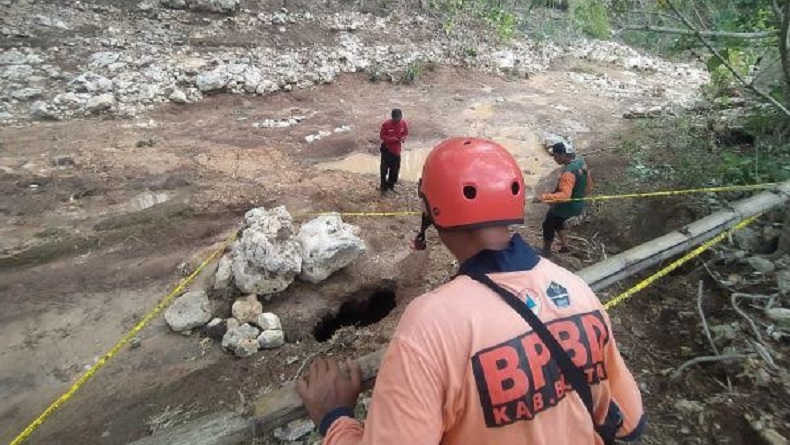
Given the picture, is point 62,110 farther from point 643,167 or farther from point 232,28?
point 643,167

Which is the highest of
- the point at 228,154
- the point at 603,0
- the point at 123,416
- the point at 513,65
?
the point at 603,0

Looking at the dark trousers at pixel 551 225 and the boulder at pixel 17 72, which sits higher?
the boulder at pixel 17 72

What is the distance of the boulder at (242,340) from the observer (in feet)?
13.3

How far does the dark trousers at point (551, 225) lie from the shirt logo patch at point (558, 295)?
13.5 ft

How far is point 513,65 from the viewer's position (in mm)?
13117

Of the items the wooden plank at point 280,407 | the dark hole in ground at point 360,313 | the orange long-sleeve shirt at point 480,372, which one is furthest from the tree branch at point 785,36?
the dark hole in ground at point 360,313

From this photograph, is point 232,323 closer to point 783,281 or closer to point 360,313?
point 360,313

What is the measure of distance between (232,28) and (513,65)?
6.98m

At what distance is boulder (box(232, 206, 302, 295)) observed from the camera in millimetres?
4484

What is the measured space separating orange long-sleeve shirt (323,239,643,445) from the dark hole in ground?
11.6ft

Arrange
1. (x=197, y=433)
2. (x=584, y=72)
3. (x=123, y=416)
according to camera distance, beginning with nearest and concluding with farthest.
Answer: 1. (x=197, y=433)
2. (x=123, y=416)
3. (x=584, y=72)

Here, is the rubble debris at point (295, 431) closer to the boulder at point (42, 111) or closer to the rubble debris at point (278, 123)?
the rubble debris at point (278, 123)

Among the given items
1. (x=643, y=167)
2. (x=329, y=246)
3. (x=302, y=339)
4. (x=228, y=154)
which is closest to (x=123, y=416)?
(x=302, y=339)

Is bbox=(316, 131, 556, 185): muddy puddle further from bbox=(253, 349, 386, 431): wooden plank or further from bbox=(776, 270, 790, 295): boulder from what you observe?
bbox=(253, 349, 386, 431): wooden plank
